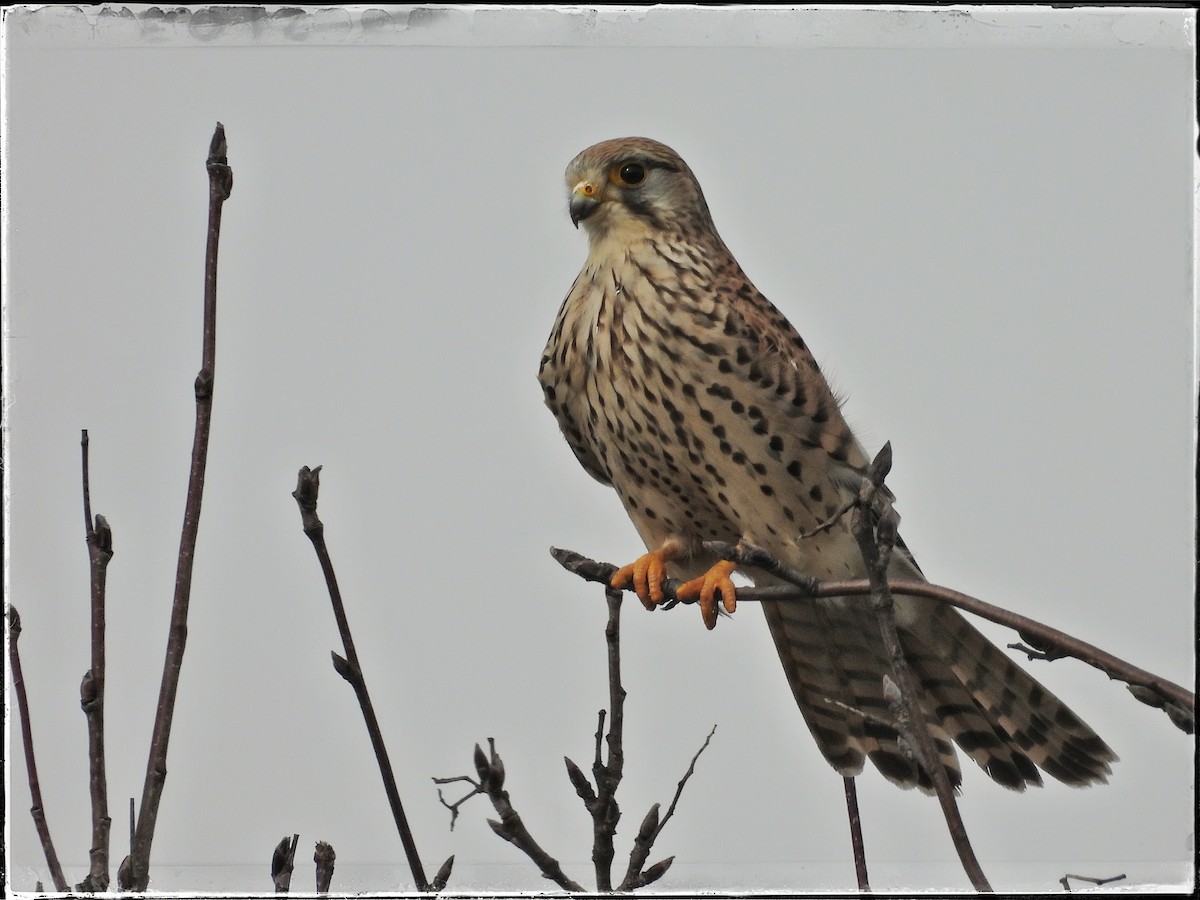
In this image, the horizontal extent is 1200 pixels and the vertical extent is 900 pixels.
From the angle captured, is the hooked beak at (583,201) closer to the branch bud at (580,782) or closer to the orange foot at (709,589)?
the orange foot at (709,589)

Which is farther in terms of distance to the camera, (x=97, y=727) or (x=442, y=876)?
(x=442, y=876)

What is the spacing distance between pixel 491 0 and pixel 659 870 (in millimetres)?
1331

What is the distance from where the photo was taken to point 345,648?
1.42 metres

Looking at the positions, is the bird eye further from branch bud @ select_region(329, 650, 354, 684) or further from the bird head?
branch bud @ select_region(329, 650, 354, 684)

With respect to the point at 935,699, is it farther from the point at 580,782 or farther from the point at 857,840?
the point at 580,782

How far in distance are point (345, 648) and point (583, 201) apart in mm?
1304

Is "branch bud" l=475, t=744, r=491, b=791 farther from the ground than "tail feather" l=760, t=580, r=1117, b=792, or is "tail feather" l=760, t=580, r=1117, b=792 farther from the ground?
"tail feather" l=760, t=580, r=1117, b=792

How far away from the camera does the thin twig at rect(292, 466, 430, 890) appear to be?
54.1 inches

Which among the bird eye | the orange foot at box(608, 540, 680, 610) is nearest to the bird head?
the bird eye

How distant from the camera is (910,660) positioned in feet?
8.87

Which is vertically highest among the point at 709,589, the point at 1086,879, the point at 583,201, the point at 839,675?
the point at 583,201

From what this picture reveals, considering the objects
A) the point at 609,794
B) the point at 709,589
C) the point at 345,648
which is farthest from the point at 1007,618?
the point at 709,589

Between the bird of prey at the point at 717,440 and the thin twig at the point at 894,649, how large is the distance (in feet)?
2.83

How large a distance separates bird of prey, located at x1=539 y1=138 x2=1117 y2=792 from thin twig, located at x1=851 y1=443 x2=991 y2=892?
861 millimetres
